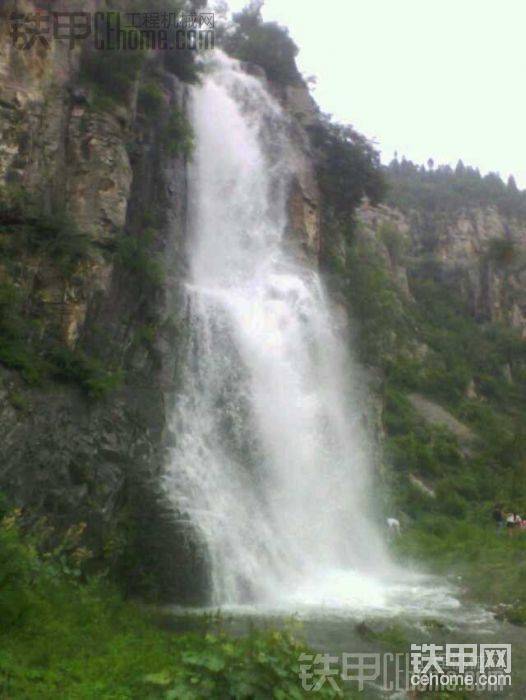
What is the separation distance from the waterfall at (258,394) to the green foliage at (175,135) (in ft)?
9.29

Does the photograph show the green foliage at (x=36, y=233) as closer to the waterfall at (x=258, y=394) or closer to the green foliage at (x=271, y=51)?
the waterfall at (x=258, y=394)

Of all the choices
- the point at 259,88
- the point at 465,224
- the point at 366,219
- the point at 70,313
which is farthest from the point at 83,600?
the point at 465,224

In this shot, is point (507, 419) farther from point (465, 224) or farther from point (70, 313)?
point (70, 313)

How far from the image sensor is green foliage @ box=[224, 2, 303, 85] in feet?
96.2

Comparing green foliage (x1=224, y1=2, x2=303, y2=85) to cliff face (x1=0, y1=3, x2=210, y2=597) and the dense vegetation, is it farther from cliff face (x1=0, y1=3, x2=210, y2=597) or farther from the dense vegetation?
cliff face (x1=0, y1=3, x2=210, y2=597)

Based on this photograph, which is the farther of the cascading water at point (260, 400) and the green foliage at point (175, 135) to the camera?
the green foliage at point (175, 135)

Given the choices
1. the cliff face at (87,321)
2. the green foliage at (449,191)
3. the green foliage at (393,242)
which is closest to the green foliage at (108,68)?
the cliff face at (87,321)

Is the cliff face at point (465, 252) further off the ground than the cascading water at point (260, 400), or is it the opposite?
the cliff face at point (465, 252)

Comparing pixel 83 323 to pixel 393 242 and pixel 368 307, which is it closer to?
pixel 368 307

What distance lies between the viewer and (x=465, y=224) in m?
59.1

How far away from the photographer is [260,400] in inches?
680

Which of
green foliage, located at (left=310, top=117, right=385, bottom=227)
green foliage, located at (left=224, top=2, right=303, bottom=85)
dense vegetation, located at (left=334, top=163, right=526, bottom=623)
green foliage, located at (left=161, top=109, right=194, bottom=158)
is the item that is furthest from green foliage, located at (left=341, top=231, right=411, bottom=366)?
green foliage, located at (left=161, top=109, right=194, bottom=158)

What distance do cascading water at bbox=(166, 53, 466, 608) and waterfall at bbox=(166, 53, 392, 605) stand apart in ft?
0.12

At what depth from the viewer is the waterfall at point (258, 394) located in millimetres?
14281
